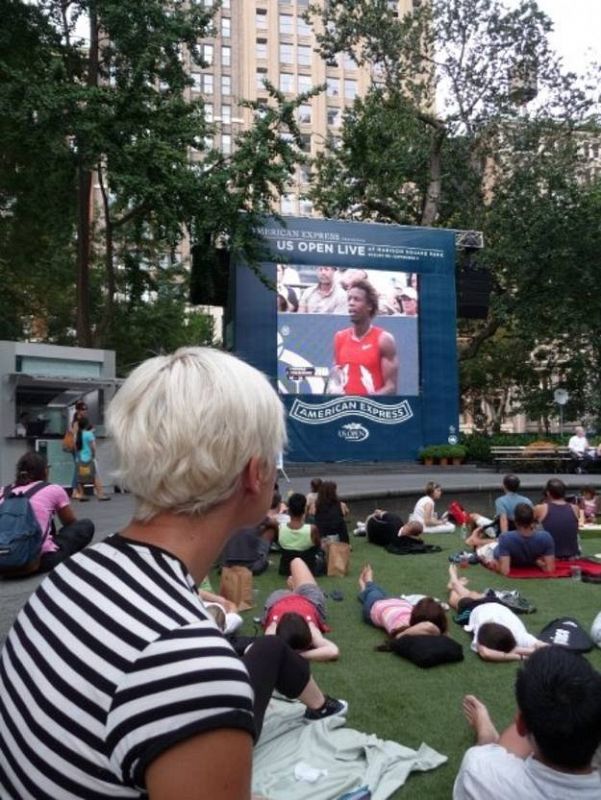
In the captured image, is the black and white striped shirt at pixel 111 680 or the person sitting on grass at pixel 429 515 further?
the person sitting on grass at pixel 429 515

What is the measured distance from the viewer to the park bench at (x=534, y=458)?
23.8 metres

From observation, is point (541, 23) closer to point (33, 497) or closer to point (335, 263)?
point (335, 263)

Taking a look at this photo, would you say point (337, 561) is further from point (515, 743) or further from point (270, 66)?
point (270, 66)

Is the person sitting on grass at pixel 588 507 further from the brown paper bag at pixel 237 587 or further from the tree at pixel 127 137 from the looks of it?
the tree at pixel 127 137

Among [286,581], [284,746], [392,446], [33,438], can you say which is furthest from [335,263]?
[284,746]

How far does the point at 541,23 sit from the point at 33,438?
2546cm

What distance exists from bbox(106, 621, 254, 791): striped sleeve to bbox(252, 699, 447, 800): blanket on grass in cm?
278

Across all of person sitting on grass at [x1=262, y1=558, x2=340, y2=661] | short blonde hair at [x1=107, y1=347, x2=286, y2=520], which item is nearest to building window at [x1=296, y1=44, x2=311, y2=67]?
person sitting on grass at [x1=262, y1=558, x2=340, y2=661]

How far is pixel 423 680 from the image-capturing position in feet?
16.9

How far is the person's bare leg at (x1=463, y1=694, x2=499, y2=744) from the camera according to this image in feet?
12.7

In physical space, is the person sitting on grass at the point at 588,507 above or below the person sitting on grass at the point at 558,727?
below

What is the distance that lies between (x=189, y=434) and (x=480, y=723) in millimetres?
3303

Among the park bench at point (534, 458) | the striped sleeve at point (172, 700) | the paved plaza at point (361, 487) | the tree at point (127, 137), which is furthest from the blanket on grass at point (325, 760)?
the park bench at point (534, 458)

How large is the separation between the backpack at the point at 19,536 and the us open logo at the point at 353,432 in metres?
17.6
